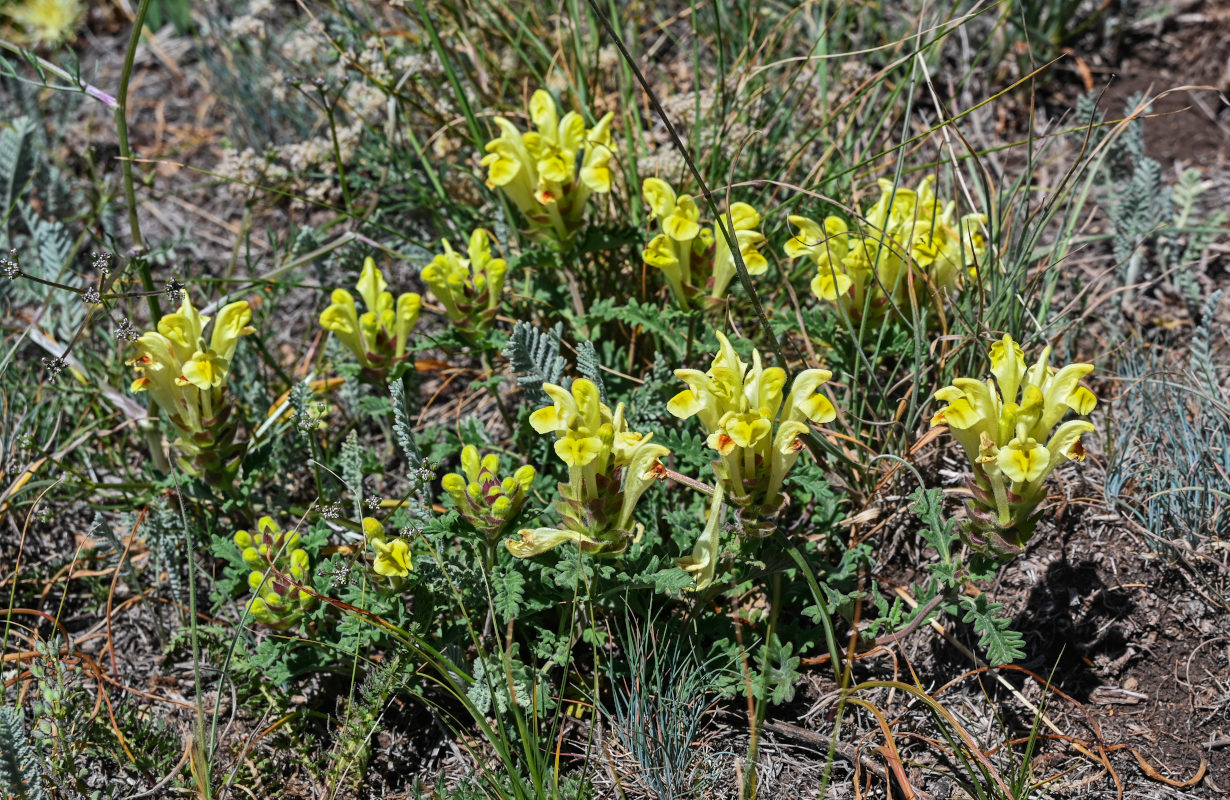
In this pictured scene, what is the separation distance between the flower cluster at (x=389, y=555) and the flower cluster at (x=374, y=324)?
54 centimetres

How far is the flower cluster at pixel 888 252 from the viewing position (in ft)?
7.71

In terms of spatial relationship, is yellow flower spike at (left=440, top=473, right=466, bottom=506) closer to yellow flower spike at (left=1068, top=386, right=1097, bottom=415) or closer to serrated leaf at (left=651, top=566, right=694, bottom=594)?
serrated leaf at (left=651, top=566, right=694, bottom=594)

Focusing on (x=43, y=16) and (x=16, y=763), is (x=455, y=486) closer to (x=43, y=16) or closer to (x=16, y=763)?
(x=16, y=763)

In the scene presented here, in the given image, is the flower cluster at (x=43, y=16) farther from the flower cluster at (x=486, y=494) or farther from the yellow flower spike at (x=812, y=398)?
the yellow flower spike at (x=812, y=398)

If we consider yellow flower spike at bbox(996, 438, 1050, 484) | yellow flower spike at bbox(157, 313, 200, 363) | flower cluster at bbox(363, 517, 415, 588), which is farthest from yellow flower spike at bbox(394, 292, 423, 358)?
yellow flower spike at bbox(996, 438, 1050, 484)

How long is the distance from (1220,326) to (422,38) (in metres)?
2.95

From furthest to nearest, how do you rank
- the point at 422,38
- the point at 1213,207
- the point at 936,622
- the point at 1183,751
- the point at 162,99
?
the point at 162,99
the point at 422,38
the point at 1213,207
the point at 936,622
the point at 1183,751

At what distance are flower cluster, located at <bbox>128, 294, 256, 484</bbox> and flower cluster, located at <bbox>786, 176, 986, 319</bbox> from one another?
140 centimetres

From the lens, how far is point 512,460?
2.60 meters

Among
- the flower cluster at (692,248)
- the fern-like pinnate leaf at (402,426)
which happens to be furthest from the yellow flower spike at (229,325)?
the flower cluster at (692,248)

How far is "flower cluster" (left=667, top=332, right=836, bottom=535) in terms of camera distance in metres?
1.89

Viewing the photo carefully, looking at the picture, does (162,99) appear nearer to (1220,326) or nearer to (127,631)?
(127,631)

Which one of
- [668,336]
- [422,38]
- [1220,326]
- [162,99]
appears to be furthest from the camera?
[162,99]

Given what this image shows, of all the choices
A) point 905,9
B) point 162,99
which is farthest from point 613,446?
point 162,99
